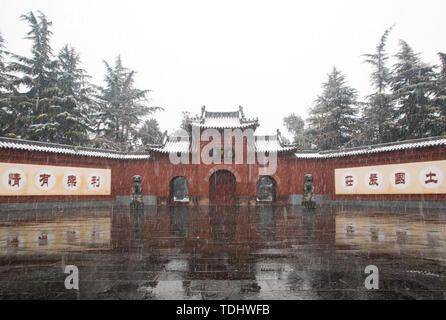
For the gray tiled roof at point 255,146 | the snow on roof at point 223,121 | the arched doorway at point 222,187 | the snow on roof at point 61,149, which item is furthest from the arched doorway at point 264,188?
the snow on roof at point 61,149

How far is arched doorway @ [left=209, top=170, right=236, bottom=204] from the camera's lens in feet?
72.7

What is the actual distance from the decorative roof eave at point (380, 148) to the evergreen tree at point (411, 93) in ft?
18.6

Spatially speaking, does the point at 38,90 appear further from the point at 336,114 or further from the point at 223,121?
the point at 336,114

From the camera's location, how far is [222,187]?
875 inches

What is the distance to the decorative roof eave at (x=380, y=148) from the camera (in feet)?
51.2

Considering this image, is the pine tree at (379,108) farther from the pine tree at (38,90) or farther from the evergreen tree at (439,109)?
the pine tree at (38,90)

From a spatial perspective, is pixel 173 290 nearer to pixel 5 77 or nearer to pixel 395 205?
pixel 395 205

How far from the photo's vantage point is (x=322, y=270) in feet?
12.8

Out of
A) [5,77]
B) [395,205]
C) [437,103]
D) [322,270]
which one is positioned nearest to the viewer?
[322,270]

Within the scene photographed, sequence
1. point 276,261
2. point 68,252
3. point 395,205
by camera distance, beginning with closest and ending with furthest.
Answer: point 276,261
point 68,252
point 395,205
